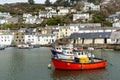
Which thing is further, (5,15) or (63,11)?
(5,15)

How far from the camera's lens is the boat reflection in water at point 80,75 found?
1299 inches

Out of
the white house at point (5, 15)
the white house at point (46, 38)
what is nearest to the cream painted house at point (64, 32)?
the white house at point (46, 38)

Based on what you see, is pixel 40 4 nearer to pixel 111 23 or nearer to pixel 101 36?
pixel 111 23

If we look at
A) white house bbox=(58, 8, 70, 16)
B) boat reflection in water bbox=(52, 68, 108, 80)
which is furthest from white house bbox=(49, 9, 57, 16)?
boat reflection in water bbox=(52, 68, 108, 80)

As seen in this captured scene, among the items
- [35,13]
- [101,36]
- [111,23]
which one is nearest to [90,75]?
[101,36]

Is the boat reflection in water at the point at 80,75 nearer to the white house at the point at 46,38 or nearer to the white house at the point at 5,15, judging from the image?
the white house at the point at 46,38

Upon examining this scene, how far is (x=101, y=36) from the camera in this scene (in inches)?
3270

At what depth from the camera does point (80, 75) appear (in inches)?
1368

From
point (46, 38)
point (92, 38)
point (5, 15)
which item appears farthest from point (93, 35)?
point (5, 15)

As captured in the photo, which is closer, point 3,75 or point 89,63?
point 3,75

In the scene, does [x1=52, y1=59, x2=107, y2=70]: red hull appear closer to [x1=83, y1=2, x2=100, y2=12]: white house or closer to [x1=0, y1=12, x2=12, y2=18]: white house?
[x1=83, y1=2, x2=100, y2=12]: white house

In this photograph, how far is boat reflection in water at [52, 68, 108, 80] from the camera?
3300 centimetres

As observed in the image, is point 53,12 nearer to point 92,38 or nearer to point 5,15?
point 5,15

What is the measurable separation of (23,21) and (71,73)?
93540 mm
